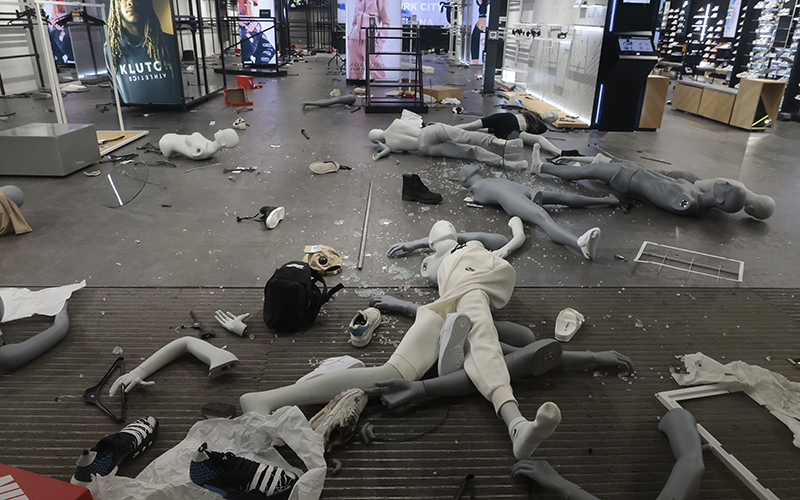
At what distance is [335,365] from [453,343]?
0.53 metres

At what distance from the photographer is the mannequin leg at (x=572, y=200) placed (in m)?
4.41

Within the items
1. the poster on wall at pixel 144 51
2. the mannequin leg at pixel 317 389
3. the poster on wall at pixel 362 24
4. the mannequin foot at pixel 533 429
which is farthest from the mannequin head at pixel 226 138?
the poster on wall at pixel 362 24

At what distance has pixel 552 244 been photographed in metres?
3.79

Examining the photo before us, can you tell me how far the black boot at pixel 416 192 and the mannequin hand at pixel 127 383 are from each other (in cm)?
290

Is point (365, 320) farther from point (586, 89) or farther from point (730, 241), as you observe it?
point (586, 89)

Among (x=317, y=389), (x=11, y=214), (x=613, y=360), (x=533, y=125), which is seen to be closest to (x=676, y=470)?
(x=613, y=360)

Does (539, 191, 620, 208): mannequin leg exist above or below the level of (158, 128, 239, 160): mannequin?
below

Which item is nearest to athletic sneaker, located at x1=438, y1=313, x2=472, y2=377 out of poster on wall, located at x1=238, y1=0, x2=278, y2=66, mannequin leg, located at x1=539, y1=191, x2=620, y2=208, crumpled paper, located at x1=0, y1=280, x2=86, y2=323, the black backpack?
the black backpack

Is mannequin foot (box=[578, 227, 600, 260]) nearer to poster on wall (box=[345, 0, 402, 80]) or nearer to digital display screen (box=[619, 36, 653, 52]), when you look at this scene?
digital display screen (box=[619, 36, 653, 52])

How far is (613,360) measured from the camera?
7.85ft

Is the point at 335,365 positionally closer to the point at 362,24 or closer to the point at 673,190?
the point at 673,190

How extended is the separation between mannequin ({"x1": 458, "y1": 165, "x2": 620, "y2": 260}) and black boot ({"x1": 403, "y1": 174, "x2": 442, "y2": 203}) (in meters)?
0.35

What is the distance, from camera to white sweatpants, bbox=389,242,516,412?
2119mm

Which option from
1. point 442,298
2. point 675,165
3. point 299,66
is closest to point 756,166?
point 675,165
